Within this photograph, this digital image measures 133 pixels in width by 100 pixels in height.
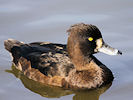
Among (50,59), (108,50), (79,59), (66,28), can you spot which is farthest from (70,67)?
(66,28)

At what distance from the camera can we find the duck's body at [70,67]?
9562 mm

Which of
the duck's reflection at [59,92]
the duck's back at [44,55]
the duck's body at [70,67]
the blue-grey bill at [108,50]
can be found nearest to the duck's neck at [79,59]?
the duck's body at [70,67]

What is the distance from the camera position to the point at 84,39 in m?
9.45

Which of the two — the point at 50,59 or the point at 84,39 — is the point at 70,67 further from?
the point at 84,39

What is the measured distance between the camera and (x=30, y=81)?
1013 cm

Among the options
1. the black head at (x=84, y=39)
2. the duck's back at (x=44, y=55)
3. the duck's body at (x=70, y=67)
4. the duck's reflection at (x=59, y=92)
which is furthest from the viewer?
the duck's back at (x=44, y=55)

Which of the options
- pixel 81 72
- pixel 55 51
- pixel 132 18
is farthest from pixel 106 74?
pixel 132 18

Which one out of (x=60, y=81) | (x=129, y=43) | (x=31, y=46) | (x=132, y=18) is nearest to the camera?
(x=60, y=81)

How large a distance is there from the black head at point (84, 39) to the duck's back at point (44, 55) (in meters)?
0.32

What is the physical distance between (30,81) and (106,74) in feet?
5.87

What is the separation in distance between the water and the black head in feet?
3.09

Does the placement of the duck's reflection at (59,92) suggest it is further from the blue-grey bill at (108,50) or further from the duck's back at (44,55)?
the blue-grey bill at (108,50)

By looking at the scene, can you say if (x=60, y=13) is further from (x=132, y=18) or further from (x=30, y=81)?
(x=30, y=81)

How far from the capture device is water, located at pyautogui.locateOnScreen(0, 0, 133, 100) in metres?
9.51
